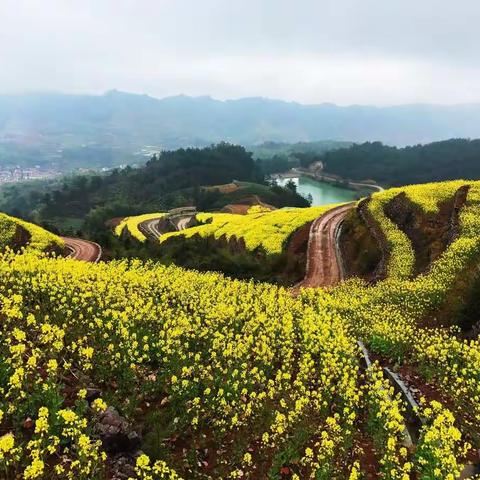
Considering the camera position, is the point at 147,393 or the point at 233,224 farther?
the point at 233,224

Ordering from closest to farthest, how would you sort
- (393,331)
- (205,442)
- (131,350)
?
1. (205,442)
2. (131,350)
3. (393,331)

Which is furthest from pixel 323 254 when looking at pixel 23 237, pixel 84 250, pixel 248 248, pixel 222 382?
pixel 222 382

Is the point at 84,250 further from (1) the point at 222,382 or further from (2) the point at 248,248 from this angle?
(1) the point at 222,382

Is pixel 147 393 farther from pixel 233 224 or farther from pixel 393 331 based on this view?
pixel 233 224

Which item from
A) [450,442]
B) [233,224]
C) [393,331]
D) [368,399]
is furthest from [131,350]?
[233,224]

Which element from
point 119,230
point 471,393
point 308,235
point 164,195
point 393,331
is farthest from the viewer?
point 164,195

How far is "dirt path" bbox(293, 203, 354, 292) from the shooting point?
4003 cm

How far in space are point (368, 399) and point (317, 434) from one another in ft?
6.51

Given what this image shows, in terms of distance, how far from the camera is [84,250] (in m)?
54.5

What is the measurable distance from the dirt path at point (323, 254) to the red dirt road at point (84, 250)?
68.1ft

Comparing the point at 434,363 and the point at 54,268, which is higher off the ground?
the point at 54,268

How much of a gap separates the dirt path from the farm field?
13591 millimetres

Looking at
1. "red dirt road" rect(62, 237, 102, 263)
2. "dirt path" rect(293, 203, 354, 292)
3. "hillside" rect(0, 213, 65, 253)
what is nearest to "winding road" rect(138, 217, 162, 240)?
"red dirt road" rect(62, 237, 102, 263)

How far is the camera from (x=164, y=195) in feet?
582
